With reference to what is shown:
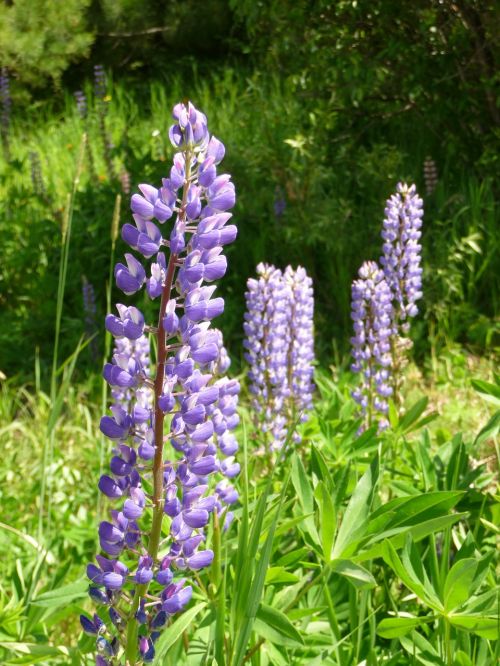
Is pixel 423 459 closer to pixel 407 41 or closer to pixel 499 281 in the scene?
pixel 499 281

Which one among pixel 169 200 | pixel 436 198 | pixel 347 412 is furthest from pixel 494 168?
pixel 169 200

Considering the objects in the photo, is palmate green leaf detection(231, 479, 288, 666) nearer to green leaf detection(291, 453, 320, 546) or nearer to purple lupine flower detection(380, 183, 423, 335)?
green leaf detection(291, 453, 320, 546)

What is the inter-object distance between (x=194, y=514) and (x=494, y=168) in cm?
382

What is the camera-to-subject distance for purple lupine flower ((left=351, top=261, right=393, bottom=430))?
2.64 metres

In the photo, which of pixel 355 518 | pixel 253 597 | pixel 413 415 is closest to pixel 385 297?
pixel 413 415

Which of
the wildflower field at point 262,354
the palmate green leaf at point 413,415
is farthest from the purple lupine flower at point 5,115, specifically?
the palmate green leaf at point 413,415

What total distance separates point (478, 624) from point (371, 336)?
1294 mm

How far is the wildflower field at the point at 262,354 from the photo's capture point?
1279 mm

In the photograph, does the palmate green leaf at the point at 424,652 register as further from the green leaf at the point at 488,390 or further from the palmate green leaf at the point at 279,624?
the green leaf at the point at 488,390

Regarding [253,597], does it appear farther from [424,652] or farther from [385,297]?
[385,297]

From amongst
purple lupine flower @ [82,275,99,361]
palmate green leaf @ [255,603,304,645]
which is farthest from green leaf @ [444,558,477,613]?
purple lupine flower @ [82,275,99,361]

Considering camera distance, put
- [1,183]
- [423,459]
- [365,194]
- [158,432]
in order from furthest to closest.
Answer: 1. [1,183]
2. [365,194]
3. [423,459]
4. [158,432]

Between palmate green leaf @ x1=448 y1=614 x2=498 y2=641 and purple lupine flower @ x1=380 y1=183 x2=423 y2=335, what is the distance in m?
1.33

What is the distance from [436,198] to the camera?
15.5 feet
